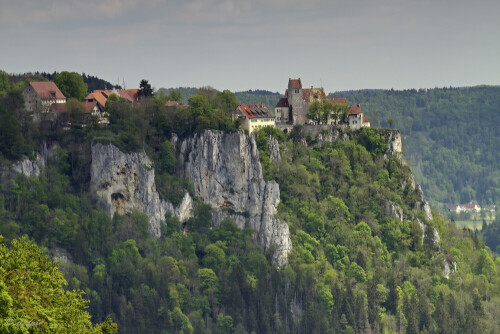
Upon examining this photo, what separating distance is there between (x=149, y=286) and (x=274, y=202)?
1923cm

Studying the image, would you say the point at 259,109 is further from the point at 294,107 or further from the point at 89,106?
the point at 89,106

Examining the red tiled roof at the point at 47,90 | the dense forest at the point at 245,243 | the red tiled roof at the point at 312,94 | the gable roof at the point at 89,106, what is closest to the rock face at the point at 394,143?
the dense forest at the point at 245,243

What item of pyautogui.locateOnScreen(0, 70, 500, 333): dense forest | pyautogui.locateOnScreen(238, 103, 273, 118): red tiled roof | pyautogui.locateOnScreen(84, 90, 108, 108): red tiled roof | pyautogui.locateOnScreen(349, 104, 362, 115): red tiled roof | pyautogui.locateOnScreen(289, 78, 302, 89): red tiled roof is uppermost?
pyautogui.locateOnScreen(289, 78, 302, 89): red tiled roof

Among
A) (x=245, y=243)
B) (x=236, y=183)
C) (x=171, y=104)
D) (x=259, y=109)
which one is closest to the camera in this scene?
(x=245, y=243)

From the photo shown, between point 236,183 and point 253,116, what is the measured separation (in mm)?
7766

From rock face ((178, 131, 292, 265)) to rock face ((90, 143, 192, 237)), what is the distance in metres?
5.03

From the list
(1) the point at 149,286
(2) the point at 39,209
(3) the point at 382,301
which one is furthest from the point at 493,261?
(2) the point at 39,209

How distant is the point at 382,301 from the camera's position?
13262 centimetres

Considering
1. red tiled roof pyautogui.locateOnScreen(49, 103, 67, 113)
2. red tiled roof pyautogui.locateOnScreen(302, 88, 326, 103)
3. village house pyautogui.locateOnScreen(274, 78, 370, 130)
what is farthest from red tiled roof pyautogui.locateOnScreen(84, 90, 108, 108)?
red tiled roof pyautogui.locateOnScreen(302, 88, 326, 103)

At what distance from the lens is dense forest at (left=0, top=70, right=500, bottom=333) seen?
124 meters

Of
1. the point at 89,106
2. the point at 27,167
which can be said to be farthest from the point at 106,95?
the point at 27,167

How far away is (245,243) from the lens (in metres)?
132

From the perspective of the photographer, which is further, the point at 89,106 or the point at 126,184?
the point at 89,106

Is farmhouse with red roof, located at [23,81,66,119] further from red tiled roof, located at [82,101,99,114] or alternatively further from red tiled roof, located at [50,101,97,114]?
red tiled roof, located at [82,101,99,114]
